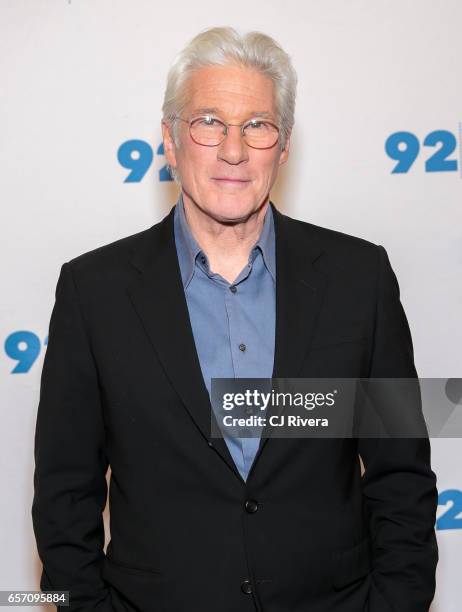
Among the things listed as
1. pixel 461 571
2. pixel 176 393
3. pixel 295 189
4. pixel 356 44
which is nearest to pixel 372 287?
pixel 176 393

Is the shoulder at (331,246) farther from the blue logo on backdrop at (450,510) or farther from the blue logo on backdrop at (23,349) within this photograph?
the blue logo on backdrop at (450,510)

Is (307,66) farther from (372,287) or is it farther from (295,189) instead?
(372,287)

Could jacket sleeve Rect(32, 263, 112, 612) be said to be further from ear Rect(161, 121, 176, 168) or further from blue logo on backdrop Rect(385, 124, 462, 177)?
blue logo on backdrop Rect(385, 124, 462, 177)

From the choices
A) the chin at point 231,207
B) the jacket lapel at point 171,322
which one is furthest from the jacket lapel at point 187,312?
the chin at point 231,207

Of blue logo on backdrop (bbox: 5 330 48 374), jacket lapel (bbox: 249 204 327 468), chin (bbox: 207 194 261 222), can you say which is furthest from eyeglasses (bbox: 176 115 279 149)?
blue logo on backdrop (bbox: 5 330 48 374)

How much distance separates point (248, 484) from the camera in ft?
5.13

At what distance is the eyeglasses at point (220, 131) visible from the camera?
166cm

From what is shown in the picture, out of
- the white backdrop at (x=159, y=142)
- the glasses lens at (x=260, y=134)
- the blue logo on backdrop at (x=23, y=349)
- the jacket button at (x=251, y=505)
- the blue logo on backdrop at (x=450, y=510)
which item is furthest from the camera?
the blue logo on backdrop at (x=450, y=510)

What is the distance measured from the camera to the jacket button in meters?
1.57

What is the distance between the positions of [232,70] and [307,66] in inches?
33.3

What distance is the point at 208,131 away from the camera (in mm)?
1670

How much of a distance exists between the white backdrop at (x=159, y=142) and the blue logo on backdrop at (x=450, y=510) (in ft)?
1.30

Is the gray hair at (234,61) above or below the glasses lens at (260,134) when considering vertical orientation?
above

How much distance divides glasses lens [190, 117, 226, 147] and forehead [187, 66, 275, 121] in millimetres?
20
